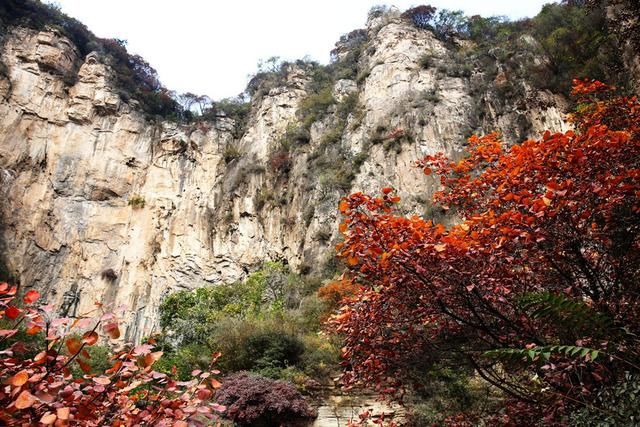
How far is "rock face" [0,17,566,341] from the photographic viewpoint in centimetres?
2194

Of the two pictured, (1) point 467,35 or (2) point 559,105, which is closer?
(2) point 559,105

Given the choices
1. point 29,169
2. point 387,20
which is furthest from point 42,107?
point 387,20

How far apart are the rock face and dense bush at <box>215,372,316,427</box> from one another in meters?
12.5

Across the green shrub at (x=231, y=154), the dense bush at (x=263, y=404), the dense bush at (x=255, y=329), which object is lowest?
the dense bush at (x=263, y=404)

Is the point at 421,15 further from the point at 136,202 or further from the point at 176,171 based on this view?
the point at 136,202

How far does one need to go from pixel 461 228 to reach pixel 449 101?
21207 mm

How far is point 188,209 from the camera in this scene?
86.4 ft

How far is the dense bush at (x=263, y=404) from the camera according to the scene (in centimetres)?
744

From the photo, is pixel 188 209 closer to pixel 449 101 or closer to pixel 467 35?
pixel 449 101

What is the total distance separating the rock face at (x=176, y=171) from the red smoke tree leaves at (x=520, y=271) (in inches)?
624

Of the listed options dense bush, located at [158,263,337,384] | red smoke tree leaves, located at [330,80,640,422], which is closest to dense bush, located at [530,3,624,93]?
dense bush, located at [158,263,337,384]

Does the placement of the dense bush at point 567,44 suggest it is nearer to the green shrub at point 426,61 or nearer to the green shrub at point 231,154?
the green shrub at point 426,61

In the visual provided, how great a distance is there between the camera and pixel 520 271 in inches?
153

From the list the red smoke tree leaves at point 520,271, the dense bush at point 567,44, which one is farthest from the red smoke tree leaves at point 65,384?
the dense bush at point 567,44
